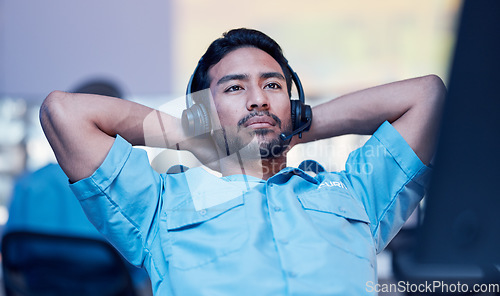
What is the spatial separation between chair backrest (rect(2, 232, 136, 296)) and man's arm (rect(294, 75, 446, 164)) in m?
0.68

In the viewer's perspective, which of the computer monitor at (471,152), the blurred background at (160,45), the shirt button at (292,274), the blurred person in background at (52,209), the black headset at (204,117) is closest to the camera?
the computer monitor at (471,152)

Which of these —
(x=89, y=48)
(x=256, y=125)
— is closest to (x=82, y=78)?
(x=89, y=48)

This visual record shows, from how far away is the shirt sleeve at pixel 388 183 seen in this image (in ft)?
3.78

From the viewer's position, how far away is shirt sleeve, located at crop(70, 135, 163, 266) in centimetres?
104

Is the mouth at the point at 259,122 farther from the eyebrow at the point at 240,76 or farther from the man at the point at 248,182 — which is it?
the eyebrow at the point at 240,76

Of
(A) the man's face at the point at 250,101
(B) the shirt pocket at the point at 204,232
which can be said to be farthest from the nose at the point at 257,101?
(B) the shirt pocket at the point at 204,232

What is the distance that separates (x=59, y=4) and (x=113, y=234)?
182 cm

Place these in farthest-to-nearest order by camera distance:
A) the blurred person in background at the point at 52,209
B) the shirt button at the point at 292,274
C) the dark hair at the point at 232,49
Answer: the blurred person in background at the point at 52,209 → the dark hair at the point at 232,49 → the shirt button at the point at 292,274

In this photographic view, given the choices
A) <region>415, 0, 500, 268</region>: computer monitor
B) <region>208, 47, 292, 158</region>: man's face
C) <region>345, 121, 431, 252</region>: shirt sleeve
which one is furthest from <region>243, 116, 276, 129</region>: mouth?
<region>415, 0, 500, 268</region>: computer monitor

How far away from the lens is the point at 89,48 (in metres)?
2.45

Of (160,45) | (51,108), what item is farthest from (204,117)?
(160,45)

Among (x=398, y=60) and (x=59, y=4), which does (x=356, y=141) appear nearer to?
(x=398, y=60)

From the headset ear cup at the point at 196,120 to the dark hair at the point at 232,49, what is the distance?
0.40 feet

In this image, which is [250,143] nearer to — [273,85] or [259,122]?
[259,122]
